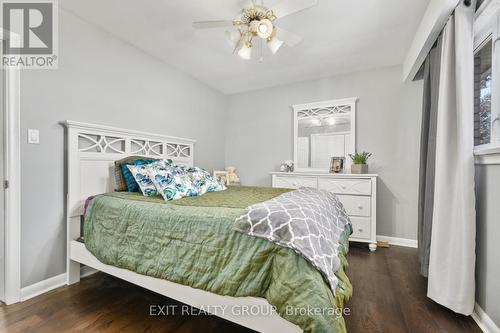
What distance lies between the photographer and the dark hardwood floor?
4.89 feet

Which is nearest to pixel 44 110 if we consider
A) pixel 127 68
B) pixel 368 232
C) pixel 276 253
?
pixel 127 68

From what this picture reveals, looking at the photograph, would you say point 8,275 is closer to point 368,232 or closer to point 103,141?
point 103,141

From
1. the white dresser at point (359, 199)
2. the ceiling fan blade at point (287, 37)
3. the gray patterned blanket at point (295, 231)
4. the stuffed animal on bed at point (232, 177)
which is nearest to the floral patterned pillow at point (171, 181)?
the gray patterned blanket at point (295, 231)

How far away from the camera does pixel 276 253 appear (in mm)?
1119

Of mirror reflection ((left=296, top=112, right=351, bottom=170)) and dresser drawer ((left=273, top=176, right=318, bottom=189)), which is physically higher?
mirror reflection ((left=296, top=112, right=351, bottom=170))

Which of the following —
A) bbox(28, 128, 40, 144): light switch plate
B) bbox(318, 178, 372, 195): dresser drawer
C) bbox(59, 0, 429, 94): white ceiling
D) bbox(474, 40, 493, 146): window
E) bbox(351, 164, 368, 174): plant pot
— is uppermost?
bbox(59, 0, 429, 94): white ceiling

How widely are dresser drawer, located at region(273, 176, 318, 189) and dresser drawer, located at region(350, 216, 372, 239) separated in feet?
2.18

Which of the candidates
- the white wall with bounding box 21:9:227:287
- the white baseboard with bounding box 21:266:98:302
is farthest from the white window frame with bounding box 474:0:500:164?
the white baseboard with bounding box 21:266:98:302

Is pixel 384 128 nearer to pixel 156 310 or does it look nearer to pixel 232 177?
pixel 232 177

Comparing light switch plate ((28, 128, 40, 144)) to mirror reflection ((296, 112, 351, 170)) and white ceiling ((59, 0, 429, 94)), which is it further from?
mirror reflection ((296, 112, 351, 170))

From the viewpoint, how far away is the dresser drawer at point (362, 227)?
2.89 m

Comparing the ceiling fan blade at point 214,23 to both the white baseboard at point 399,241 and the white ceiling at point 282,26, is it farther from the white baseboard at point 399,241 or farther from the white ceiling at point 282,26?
the white baseboard at point 399,241

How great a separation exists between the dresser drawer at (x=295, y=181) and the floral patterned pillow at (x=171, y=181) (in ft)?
5.22

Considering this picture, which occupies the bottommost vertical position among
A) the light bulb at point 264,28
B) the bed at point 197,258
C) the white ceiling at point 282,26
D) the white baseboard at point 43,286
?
the white baseboard at point 43,286
